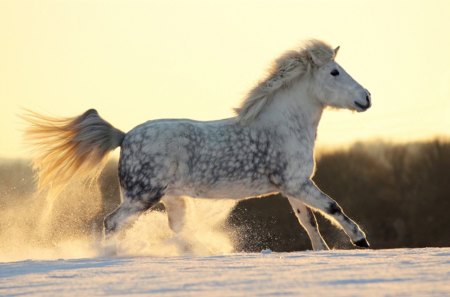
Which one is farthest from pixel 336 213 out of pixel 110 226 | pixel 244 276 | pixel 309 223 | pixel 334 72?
pixel 244 276

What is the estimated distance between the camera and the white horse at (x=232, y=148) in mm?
8648

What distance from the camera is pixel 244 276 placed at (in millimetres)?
5121

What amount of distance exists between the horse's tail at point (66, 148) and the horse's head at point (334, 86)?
221 centimetres

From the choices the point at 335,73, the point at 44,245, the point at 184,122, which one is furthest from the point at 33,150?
the point at 335,73

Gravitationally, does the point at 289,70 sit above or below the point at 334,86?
above

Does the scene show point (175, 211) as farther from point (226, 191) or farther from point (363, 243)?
point (363, 243)

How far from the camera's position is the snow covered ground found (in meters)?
4.63

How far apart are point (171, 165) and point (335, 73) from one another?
2051 millimetres

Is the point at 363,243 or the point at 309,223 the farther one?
the point at 309,223

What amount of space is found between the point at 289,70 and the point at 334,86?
1.63 ft

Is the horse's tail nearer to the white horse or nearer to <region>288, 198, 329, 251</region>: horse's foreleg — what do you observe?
the white horse

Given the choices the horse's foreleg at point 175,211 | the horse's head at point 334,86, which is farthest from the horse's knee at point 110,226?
the horse's head at point 334,86

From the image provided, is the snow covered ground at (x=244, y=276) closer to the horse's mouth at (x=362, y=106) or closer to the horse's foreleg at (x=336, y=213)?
the horse's foreleg at (x=336, y=213)

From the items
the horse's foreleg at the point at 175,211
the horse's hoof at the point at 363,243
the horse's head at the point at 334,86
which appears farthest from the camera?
the horse's head at the point at 334,86
